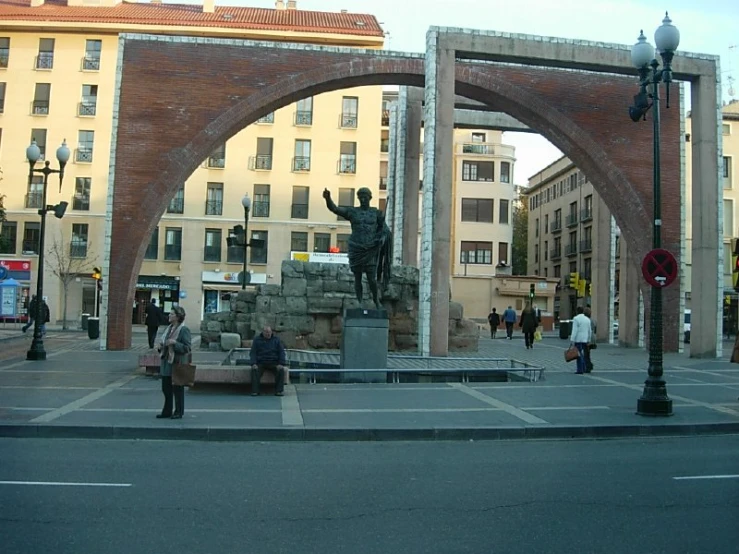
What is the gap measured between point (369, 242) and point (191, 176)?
33827 millimetres

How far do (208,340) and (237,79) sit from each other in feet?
28.4

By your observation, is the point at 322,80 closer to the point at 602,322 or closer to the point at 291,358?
the point at 291,358

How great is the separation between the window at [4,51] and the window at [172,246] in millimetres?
14156

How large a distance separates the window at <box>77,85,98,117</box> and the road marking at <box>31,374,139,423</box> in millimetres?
35344

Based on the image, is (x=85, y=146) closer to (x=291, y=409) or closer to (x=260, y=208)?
(x=260, y=208)

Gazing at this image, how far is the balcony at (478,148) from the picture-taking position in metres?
60.2

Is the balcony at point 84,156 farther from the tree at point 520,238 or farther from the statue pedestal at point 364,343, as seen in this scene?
the tree at point 520,238

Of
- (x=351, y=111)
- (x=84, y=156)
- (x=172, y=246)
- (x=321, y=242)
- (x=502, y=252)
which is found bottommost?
(x=172, y=246)

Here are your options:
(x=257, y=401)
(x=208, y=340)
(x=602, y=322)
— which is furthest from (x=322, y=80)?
(x=602, y=322)

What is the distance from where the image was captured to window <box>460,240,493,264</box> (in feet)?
195

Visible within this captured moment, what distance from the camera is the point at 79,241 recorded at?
158 ft

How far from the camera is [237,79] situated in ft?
85.3

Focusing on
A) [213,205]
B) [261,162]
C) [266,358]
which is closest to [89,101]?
[213,205]

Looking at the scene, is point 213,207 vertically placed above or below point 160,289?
above
